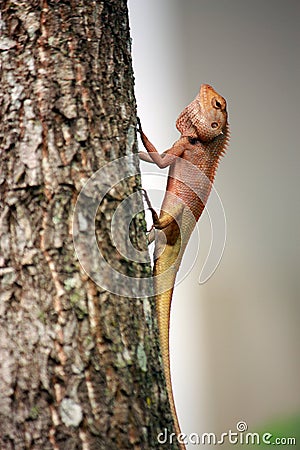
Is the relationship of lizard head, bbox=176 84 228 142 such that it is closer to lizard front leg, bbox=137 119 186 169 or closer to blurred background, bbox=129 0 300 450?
lizard front leg, bbox=137 119 186 169

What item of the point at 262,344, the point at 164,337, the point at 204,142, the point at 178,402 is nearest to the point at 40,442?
the point at 164,337

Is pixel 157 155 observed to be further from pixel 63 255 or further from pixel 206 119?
pixel 63 255

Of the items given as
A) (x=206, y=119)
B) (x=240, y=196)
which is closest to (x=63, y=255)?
(x=206, y=119)

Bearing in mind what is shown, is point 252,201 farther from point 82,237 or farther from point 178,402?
point 82,237

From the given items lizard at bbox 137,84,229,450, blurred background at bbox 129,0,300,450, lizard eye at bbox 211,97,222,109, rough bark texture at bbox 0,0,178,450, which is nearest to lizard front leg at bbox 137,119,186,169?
lizard at bbox 137,84,229,450

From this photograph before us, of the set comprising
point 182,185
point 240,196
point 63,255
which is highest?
point 240,196

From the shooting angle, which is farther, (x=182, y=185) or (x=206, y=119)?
(x=206, y=119)

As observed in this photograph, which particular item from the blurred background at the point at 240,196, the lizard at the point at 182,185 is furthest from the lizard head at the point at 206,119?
the blurred background at the point at 240,196
